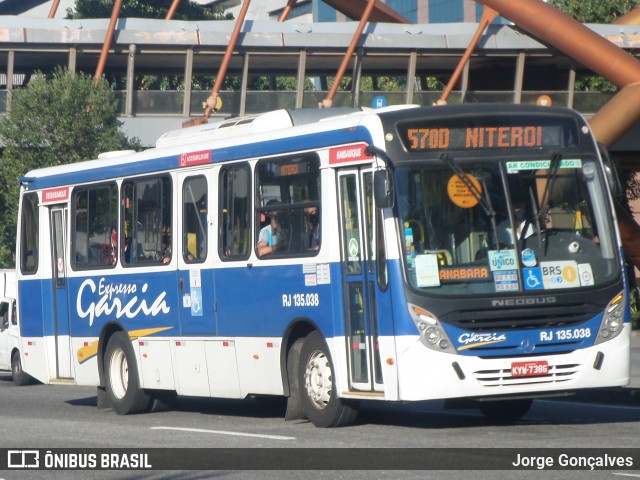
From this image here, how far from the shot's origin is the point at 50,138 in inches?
1454

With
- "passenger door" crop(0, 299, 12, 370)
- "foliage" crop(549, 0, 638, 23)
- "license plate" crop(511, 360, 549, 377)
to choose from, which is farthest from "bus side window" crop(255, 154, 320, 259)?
"foliage" crop(549, 0, 638, 23)

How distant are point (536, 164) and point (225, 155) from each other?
367 centimetres

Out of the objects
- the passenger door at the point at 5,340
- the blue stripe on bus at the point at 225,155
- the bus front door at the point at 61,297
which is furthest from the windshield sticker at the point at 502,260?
the passenger door at the point at 5,340

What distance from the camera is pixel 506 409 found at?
1395 cm

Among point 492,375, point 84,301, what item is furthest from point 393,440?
point 84,301

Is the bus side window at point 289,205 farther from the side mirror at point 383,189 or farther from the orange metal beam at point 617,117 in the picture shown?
the orange metal beam at point 617,117

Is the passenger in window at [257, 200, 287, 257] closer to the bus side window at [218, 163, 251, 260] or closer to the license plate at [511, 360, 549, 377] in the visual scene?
the bus side window at [218, 163, 251, 260]

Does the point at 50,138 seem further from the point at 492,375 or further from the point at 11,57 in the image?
the point at 492,375

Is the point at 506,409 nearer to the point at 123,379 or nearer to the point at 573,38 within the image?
the point at 123,379

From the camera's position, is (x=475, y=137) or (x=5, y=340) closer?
(x=475, y=137)

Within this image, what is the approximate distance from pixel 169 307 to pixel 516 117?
4932mm

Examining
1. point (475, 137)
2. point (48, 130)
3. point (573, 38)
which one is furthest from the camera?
point (573, 38)

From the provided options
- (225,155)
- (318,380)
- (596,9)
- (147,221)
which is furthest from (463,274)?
(596,9)

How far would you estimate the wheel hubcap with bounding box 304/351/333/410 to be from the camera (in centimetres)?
1316
